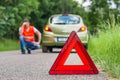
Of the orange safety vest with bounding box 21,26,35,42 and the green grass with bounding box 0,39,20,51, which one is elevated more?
the orange safety vest with bounding box 21,26,35,42

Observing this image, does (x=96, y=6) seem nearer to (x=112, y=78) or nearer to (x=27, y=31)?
(x=27, y=31)

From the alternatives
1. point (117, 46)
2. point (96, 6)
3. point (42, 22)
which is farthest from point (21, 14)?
point (117, 46)

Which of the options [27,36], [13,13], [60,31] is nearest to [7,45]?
[13,13]

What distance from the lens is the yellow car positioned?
64.7ft

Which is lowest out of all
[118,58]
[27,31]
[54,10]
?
[54,10]

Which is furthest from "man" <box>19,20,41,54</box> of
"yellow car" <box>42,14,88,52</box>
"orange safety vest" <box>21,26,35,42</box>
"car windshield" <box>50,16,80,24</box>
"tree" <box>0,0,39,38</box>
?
"tree" <box>0,0,39,38</box>

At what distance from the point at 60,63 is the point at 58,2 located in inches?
2363

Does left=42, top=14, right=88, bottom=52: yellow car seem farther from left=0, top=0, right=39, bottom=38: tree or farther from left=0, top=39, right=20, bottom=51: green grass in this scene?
left=0, top=0, right=39, bottom=38: tree

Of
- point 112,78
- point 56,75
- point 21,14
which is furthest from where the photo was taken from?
point 21,14

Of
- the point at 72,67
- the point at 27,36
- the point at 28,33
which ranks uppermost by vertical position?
the point at 72,67

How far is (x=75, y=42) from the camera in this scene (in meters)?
9.66

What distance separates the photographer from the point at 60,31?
65.2ft

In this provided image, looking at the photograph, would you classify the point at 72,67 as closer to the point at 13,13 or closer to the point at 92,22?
the point at 13,13

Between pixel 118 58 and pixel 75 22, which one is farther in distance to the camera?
pixel 75 22
